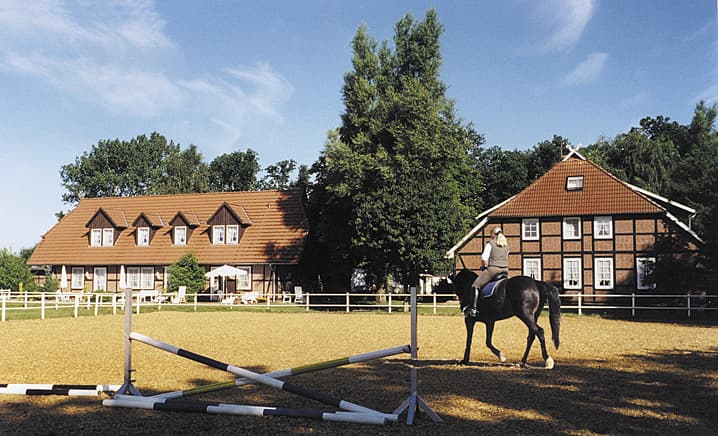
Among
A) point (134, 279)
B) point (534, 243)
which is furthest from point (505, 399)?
point (134, 279)

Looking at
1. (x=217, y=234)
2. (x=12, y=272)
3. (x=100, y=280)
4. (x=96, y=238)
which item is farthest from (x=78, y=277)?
(x=217, y=234)

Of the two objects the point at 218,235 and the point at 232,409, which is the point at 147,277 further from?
the point at 232,409

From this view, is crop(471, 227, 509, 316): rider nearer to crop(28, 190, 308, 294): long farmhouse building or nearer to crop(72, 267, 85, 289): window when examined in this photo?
crop(28, 190, 308, 294): long farmhouse building

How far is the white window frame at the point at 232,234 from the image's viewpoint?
47188mm

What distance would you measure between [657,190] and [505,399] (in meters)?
54.9

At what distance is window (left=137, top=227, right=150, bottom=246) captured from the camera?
161ft

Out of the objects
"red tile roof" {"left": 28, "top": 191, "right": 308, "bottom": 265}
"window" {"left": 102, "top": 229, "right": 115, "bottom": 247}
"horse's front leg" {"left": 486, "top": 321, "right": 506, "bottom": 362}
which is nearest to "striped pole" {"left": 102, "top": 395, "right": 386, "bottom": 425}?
"horse's front leg" {"left": 486, "top": 321, "right": 506, "bottom": 362}

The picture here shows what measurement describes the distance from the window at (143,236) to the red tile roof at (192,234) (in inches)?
17.1

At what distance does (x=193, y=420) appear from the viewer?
335 inches

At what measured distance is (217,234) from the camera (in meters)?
47.6

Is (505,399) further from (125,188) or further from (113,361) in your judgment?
(125,188)

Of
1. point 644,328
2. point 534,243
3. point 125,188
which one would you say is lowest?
point 644,328

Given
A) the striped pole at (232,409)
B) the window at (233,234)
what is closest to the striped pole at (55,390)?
the striped pole at (232,409)

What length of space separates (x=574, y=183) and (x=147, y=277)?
Answer: 96.0 feet
